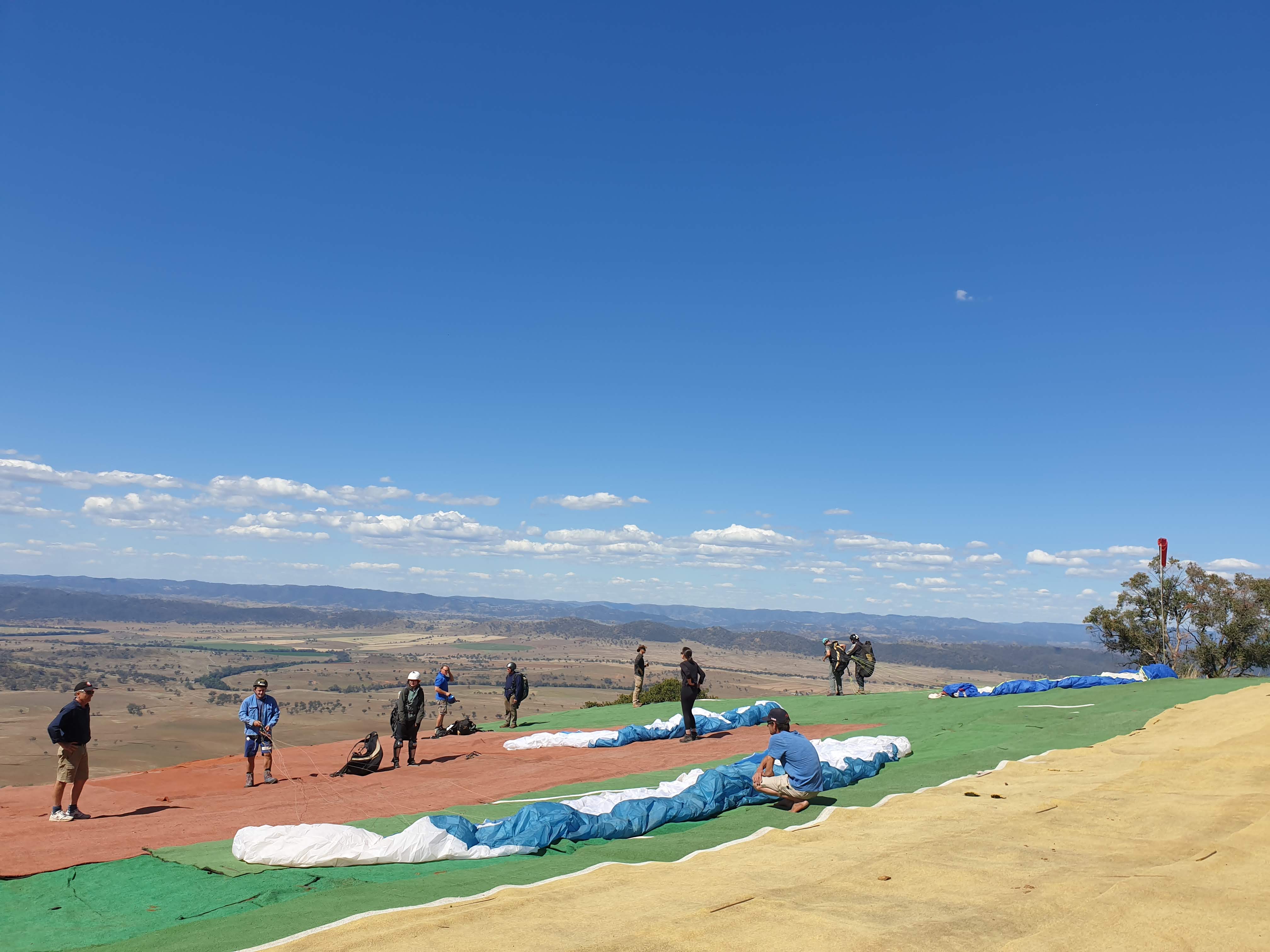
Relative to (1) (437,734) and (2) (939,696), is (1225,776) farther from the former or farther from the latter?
(1) (437,734)

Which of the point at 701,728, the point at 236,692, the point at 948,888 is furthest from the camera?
the point at 236,692

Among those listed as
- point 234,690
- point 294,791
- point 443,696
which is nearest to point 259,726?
point 294,791

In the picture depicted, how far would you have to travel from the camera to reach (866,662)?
20.9 m

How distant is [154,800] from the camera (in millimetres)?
12609

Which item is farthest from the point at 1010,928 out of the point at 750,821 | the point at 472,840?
the point at 472,840

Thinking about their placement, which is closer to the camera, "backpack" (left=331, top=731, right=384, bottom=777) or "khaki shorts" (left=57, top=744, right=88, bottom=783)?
"khaki shorts" (left=57, top=744, right=88, bottom=783)

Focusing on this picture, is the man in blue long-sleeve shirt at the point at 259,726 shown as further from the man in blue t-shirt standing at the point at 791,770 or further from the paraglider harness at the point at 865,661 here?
the paraglider harness at the point at 865,661

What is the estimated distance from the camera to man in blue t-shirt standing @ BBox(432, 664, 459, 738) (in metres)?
18.1

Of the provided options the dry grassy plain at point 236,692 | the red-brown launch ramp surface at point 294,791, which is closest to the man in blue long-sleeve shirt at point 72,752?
the red-brown launch ramp surface at point 294,791

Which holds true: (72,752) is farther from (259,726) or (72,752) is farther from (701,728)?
(701,728)

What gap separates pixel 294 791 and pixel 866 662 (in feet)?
48.4

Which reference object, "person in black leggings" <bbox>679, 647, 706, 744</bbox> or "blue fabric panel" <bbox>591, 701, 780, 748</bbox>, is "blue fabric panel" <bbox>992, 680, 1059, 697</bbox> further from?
"person in black leggings" <bbox>679, 647, 706, 744</bbox>

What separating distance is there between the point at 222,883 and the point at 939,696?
17886 millimetres

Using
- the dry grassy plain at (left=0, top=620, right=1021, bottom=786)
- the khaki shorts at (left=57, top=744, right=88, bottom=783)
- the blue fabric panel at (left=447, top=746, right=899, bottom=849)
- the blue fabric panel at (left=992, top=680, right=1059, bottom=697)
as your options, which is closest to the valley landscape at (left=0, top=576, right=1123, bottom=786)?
the dry grassy plain at (left=0, top=620, right=1021, bottom=786)
